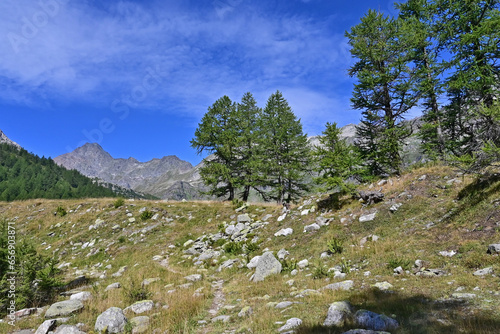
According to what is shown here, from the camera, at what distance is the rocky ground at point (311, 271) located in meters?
5.46

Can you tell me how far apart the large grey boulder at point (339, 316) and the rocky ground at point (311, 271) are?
0.10 ft

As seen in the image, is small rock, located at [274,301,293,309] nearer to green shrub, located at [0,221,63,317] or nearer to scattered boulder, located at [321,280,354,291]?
scattered boulder, located at [321,280,354,291]

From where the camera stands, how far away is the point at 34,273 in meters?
9.09

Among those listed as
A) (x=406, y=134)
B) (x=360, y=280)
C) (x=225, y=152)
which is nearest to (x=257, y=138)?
(x=225, y=152)

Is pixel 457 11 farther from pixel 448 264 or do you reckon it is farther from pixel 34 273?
pixel 34 273

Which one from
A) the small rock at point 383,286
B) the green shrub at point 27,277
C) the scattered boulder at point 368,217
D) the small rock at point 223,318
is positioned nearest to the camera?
the small rock at point 223,318

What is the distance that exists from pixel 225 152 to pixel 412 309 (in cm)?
2474

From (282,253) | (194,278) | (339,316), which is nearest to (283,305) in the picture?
(339,316)

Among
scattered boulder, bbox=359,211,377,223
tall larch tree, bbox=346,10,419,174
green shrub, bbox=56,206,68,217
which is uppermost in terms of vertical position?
tall larch tree, bbox=346,10,419,174

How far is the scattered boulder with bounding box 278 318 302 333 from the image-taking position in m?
5.08

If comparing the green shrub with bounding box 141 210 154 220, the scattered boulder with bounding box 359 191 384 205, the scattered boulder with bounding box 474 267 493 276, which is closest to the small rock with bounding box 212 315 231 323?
the scattered boulder with bounding box 474 267 493 276

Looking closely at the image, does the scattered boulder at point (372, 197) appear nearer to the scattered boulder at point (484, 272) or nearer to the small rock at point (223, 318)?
the scattered boulder at point (484, 272)

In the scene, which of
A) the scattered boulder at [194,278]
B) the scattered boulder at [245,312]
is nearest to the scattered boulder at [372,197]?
the scattered boulder at [194,278]

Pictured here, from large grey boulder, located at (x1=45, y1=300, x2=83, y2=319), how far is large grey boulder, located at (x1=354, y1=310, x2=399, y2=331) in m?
8.12
